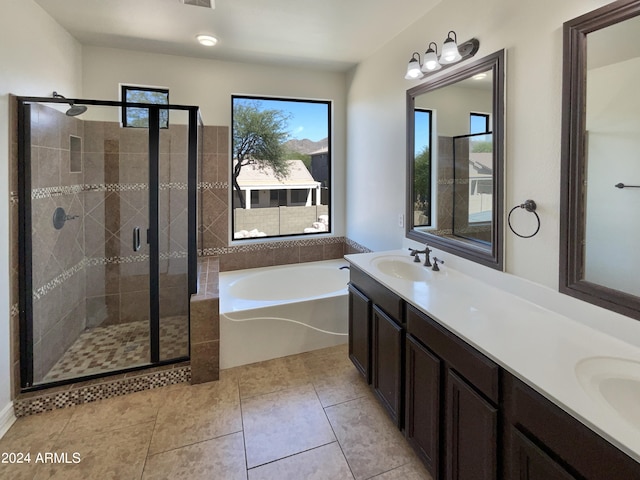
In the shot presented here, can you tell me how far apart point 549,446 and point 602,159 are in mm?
1094

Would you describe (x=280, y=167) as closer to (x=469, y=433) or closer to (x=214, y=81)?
(x=214, y=81)

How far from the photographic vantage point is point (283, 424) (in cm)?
207

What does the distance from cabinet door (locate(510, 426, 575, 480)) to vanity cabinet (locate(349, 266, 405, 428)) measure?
724 millimetres

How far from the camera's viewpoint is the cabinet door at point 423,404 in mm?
1524

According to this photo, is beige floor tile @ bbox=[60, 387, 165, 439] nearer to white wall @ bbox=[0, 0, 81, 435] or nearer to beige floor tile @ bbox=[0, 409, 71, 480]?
beige floor tile @ bbox=[0, 409, 71, 480]

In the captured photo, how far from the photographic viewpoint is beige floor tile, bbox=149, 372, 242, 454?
1957mm

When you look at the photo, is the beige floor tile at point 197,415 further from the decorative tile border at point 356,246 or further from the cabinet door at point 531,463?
the decorative tile border at point 356,246

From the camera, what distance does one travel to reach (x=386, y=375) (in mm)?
1990

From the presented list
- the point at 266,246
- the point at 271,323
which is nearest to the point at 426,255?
the point at 271,323

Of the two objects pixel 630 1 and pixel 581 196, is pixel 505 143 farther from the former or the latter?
pixel 630 1

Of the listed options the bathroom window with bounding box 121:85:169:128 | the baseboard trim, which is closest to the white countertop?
the baseboard trim

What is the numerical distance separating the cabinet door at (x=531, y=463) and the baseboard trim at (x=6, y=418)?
8.56 ft

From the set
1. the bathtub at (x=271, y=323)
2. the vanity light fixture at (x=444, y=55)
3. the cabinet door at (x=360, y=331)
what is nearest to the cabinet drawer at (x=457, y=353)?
the cabinet door at (x=360, y=331)

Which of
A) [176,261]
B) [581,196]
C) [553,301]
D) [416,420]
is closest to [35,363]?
[176,261]
